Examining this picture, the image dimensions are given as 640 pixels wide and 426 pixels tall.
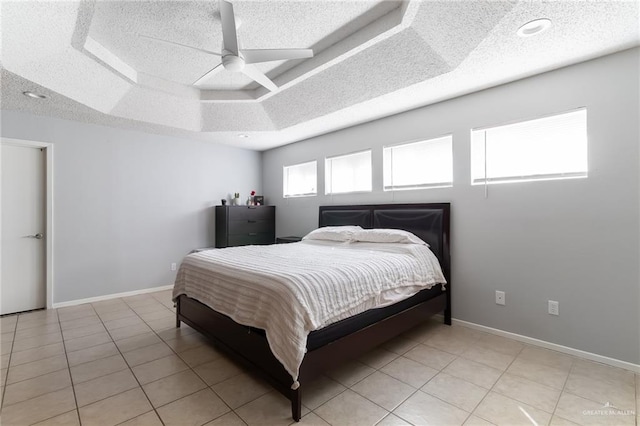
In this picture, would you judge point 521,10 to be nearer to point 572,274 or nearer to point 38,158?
point 572,274

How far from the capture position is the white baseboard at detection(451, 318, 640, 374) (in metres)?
2.33

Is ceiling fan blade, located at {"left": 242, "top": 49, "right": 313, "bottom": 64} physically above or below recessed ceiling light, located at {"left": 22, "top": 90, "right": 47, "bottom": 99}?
below

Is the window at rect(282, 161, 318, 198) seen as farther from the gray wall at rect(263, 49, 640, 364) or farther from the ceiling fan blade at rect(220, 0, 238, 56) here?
the ceiling fan blade at rect(220, 0, 238, 56)

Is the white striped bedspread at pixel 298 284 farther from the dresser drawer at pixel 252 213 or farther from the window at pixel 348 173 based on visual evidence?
the dresser drawer at pixel 252 213

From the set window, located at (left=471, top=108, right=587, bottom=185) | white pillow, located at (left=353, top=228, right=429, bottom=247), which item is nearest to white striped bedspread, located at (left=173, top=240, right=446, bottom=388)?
white pillow, located at (left=353, top=228, right=429, bottom=247)

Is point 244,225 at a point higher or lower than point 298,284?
higher

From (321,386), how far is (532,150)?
285 centimetres

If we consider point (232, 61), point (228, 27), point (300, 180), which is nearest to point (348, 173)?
point (300, 180)

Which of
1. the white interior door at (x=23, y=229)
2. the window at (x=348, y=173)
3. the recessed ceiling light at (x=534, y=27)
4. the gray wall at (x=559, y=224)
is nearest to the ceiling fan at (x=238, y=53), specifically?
the recessed ceiling light at (x=534, y=27)

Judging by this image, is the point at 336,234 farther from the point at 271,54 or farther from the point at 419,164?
the point at 271,54

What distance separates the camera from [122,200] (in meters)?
4.40

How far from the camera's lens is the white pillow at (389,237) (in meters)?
3.24

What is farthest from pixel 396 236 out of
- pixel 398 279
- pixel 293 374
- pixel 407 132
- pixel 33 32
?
pixel 33 32

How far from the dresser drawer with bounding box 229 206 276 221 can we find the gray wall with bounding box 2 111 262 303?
1.71 feet
